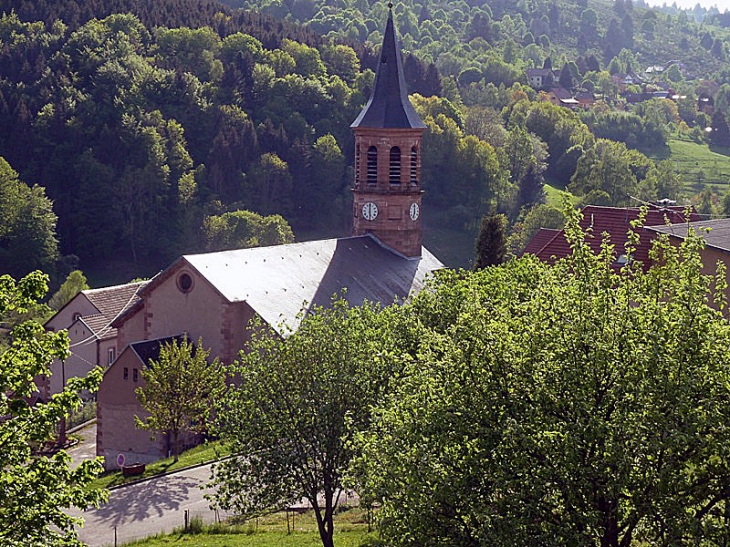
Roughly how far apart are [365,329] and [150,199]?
69549mm

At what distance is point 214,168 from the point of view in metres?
95.8

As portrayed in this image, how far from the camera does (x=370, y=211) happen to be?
158 ft

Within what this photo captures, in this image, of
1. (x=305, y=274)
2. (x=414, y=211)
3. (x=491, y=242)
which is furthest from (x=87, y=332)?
(x=491, y=242)

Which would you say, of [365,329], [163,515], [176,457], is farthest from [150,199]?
[365,329]

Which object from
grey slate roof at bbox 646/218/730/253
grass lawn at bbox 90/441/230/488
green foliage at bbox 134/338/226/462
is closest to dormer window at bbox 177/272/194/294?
green foliage at bbox 134/338/226/462

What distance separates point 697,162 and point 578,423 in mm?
149097

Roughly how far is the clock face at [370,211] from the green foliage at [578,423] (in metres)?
32.6

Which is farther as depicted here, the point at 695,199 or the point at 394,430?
the point at 695,199

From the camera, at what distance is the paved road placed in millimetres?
27516

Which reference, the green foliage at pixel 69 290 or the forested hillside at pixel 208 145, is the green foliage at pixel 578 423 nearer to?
the green foliage at pixel 69 290

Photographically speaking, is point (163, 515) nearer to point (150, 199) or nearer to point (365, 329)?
point (365, 329)

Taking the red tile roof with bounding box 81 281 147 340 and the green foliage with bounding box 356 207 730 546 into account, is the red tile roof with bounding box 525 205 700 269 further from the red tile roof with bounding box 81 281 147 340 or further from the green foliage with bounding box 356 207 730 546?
the green foliage with bounding box 356 207 730 546

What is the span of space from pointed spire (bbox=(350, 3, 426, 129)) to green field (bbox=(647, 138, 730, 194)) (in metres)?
91.8

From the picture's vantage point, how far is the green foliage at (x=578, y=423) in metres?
13.1
